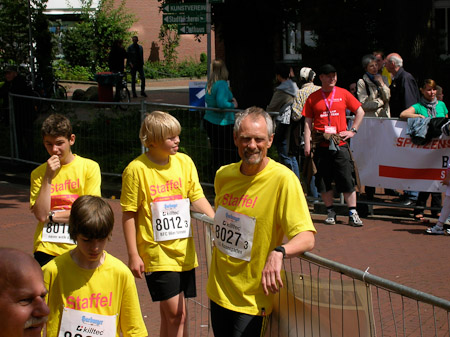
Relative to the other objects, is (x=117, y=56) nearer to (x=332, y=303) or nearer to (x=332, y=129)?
(x=332, y=129)

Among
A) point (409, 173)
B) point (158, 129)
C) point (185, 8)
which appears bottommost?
point (409, 173)

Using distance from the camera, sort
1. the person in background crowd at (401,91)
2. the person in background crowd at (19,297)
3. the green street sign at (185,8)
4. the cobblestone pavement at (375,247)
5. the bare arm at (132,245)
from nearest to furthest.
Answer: the person in background crowd at (19,297), the bare arm at (132,245), the cobblestone pavement at (375,247), the person in background crowd at (401,91), the green street sign at (185,8)

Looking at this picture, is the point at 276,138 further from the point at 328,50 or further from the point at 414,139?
the point at 328,50

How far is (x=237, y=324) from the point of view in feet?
13.8

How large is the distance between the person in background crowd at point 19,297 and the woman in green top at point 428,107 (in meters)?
8.47

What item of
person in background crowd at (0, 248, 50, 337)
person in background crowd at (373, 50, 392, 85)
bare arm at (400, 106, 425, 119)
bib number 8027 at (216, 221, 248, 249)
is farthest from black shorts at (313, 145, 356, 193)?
person in background crowd at (0, 248, 50, 337)

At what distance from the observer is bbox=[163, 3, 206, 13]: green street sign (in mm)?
13055

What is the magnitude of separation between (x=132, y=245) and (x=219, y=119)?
602cm

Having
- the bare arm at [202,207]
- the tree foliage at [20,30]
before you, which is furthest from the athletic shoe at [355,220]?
the tree foliage at [20,30]

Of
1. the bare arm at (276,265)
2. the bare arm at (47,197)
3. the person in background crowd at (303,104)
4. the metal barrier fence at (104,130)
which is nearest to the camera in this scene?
the bare arm at (276,265)

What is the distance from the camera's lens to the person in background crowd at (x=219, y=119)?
10875mm

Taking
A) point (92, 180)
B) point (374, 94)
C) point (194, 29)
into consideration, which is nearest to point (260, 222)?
point (92, 180)

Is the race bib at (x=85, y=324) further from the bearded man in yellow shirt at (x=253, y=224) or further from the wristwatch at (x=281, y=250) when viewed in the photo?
the wristwatch at (x=281, y=250)

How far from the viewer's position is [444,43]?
2300 cm
